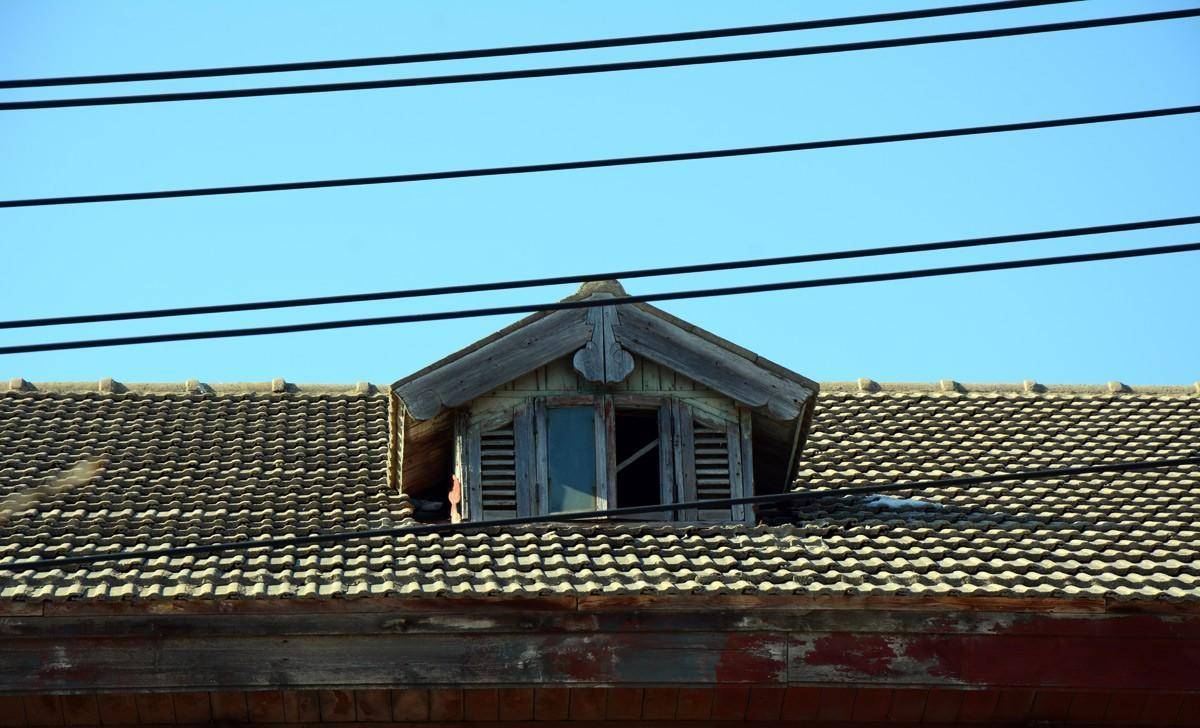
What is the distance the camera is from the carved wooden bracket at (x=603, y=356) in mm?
12781

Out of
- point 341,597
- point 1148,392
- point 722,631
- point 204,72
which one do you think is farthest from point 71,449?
point 1148,392

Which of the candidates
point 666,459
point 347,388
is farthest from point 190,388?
point 666,459

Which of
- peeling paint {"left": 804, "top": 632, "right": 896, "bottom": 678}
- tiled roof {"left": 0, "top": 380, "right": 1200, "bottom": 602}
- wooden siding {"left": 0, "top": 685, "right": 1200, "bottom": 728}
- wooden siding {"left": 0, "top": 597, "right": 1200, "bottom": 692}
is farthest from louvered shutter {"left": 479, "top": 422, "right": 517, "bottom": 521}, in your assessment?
peeling paint {"left": 804, "top": 632, "right": 896, "bottom": 678}

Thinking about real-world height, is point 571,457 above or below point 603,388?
below

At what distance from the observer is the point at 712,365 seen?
1290cm

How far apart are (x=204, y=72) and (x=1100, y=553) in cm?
639

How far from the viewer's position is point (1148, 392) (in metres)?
15.9

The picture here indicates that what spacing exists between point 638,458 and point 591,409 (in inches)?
19.3

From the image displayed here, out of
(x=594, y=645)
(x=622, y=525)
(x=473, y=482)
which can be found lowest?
(x=594, y=645)

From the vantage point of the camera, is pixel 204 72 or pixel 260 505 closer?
pixel 204 72

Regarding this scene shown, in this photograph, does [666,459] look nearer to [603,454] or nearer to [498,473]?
[603,454]

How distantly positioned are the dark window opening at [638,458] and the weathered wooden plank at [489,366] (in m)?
0.61

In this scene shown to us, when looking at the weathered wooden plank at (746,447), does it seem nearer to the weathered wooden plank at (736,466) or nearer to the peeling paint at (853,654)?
the weathered wooden plank at (736,466)

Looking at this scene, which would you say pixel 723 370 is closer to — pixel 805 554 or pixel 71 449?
pixel 805 554
